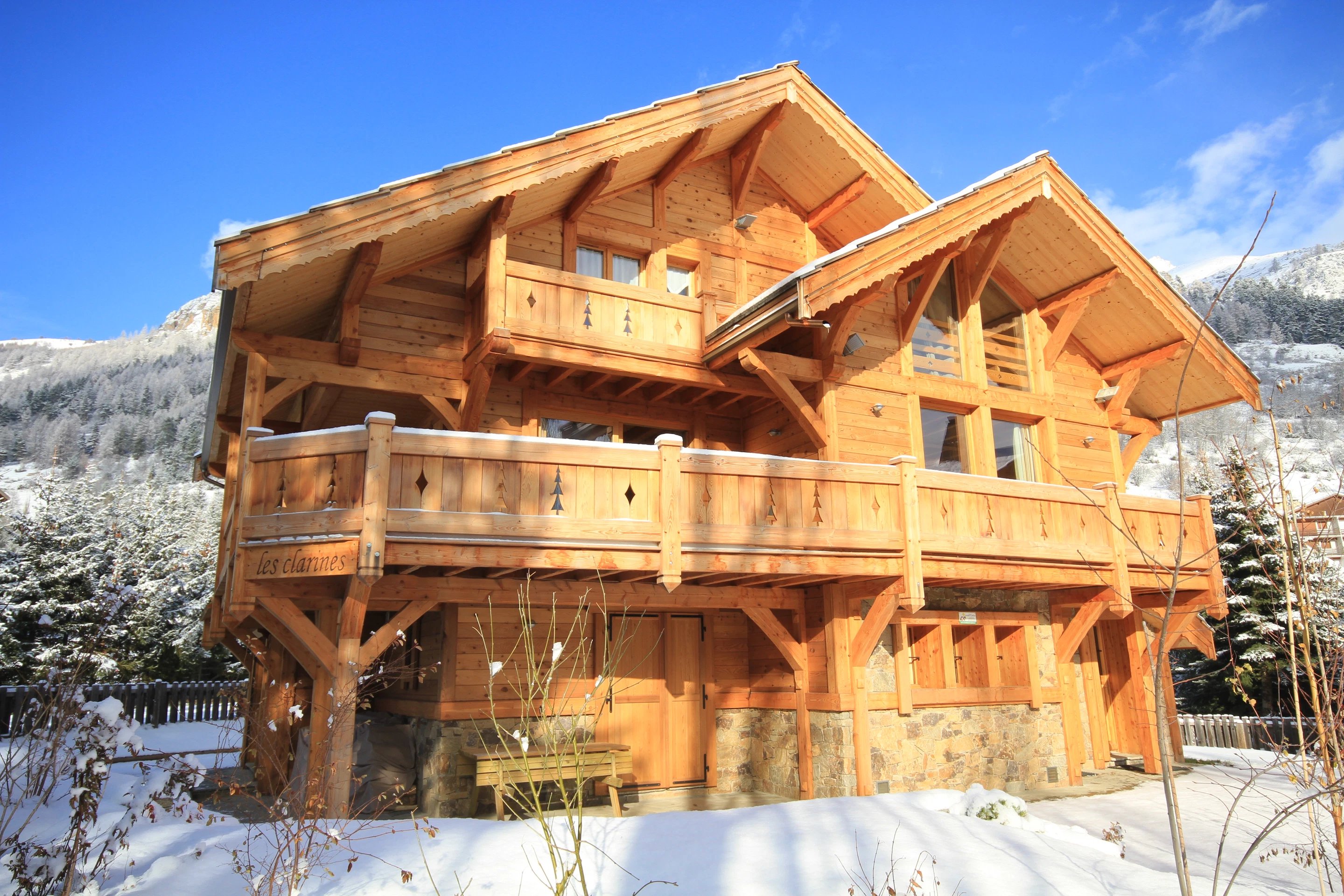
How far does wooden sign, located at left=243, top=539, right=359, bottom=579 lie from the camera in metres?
8.78

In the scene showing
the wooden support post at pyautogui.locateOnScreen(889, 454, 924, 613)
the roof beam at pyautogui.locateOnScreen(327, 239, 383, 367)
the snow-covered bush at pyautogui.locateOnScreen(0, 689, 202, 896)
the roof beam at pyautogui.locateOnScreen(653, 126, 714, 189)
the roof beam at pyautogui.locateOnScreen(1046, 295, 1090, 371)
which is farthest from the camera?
the roof beam at pyautogui.locateOnScreen(1046, 295, 1090, 371)

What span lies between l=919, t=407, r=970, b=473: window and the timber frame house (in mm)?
79

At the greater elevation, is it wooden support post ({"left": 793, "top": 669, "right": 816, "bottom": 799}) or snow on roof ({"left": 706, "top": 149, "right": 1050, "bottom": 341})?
snow on roof ({"left": 706, "top": 149, "right": 1050, "bottom": 341})

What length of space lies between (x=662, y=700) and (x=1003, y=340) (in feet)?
29.5

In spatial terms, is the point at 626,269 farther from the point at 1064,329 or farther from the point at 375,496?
the point at 1064,329

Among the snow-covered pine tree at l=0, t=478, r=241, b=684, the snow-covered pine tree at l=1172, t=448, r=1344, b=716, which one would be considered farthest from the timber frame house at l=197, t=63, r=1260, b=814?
the snow-covered pine tree at l=0, t=478, r=241, b=684

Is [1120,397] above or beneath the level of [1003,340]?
beneath

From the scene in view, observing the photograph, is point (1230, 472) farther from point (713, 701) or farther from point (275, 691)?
point (275, 691)

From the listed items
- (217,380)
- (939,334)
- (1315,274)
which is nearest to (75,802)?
(217,380)

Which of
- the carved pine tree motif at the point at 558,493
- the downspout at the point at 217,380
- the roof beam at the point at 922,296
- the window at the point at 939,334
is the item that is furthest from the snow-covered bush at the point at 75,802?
the window at the point at 939,334

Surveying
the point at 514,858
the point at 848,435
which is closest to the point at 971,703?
the point at 848,435

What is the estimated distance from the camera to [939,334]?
15.5 m

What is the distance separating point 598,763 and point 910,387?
7.83m

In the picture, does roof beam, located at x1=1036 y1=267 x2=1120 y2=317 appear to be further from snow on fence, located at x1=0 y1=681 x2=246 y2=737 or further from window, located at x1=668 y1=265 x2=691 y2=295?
snow on fence, located at x1=0 y1=681 x2=246 y2=737
